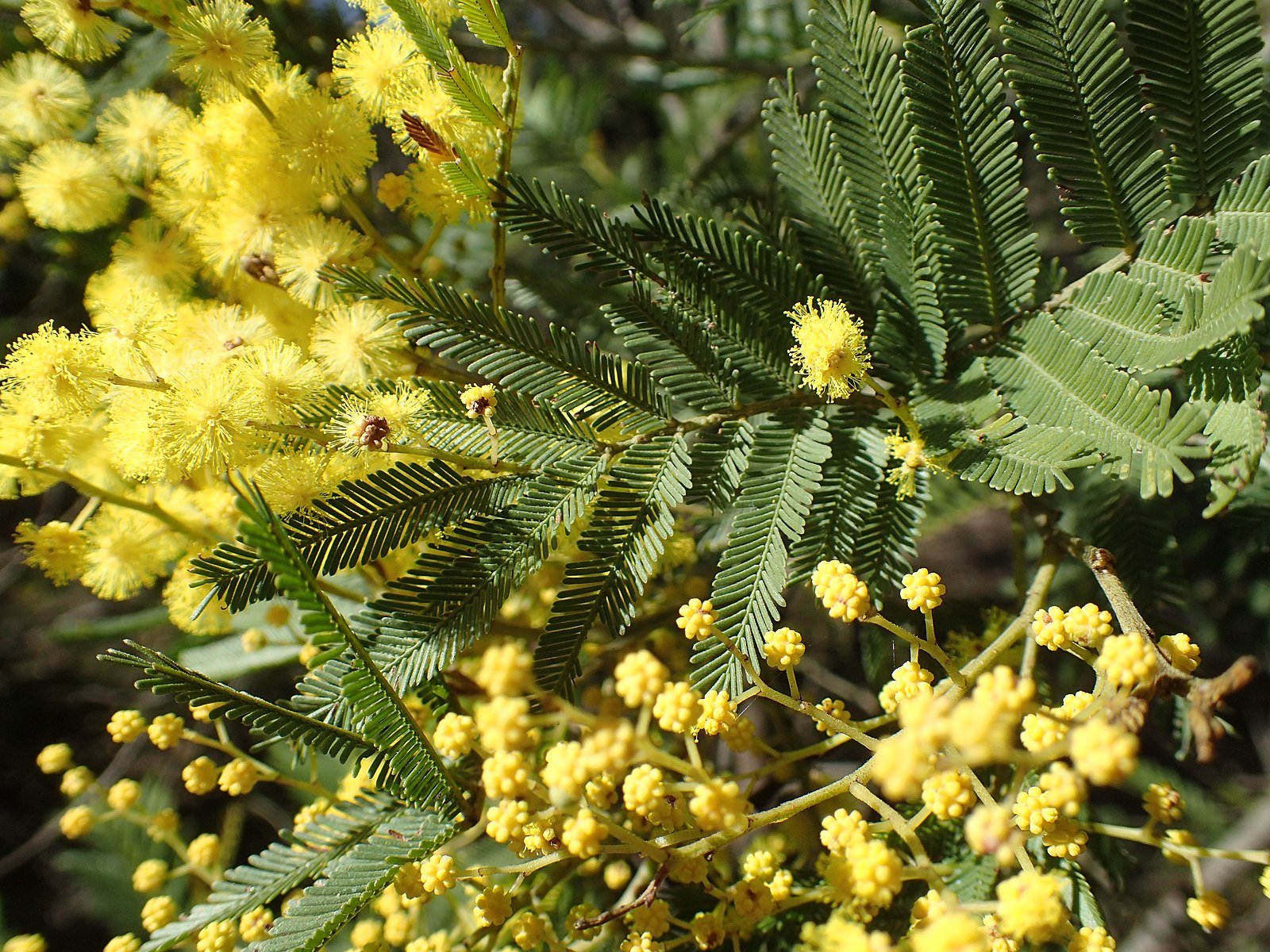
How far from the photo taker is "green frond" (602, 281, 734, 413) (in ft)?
4.15

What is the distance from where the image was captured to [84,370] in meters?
1.20

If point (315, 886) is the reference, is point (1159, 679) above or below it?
above

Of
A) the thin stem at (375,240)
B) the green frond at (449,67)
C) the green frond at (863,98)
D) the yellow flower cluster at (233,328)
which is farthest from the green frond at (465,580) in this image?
the green frond at (863,98)

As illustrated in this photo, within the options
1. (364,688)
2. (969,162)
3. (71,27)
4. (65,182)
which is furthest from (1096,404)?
(65,182)

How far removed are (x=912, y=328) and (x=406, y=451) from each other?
2.49ft

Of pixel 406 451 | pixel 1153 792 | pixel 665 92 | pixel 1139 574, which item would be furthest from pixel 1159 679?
→ pixel 665 92

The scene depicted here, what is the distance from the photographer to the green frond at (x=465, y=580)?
45.9 inches

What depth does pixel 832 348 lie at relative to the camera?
1.13 metres

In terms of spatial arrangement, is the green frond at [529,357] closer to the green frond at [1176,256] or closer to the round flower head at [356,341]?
the round flower head at [356,341]

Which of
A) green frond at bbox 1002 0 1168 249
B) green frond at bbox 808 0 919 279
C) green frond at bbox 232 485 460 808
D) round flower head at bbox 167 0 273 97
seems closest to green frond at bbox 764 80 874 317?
green frond at bbox 808 0 919 279

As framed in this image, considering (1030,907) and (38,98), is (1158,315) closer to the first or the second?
(1030,907)

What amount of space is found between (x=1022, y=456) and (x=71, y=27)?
145cm

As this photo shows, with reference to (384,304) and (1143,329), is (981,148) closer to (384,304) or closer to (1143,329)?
(1143,329)

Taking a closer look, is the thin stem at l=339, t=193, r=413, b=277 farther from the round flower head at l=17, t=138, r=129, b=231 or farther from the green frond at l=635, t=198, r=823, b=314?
the round flower head at l=17, t=138, r=129, b=231
